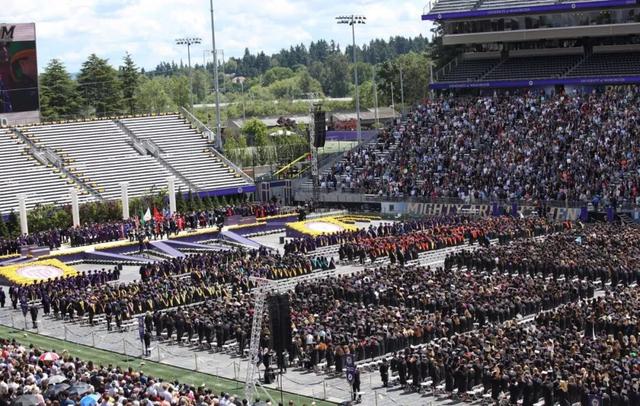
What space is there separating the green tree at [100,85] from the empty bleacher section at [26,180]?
32011mm

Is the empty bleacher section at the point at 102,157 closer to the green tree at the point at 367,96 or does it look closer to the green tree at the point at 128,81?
the green tree at the point at 128,81

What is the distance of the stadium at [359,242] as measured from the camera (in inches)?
1033

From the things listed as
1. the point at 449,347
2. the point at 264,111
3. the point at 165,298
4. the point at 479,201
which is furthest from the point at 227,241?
the point at 264,111

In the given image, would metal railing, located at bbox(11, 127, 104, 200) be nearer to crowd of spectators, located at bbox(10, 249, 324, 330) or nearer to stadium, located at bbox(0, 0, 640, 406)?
stadium, located at bbox(0, 0, 640, 406)

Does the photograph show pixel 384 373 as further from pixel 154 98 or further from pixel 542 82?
pixel 154 98

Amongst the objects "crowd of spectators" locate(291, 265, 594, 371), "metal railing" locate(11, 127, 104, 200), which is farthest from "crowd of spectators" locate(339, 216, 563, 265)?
"metal railing" locate(11, 127, 104, 200)

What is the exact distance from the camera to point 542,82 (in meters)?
64.9

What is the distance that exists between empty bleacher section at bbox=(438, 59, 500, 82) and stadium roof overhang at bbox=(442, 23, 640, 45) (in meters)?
1.45

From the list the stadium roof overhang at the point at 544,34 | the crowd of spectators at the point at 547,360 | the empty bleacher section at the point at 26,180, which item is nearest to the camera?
the crowd of spectators at the point at 547,360

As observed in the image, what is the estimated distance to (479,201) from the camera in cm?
5638

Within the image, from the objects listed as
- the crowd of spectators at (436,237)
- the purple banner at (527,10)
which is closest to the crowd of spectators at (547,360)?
the crowd of spectators at (436,237)

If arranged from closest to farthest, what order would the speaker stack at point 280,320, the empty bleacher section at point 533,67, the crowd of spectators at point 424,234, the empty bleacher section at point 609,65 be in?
the speaker stack at point 280,320 → the crowd of spectators at point 424,234 → the empty bleacher section at point 609,65 → the empty bleacher section at point 533,67

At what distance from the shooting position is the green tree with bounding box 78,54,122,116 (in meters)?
96.4

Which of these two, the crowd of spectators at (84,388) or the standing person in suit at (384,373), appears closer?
the crowd of spectators at (84,388)
